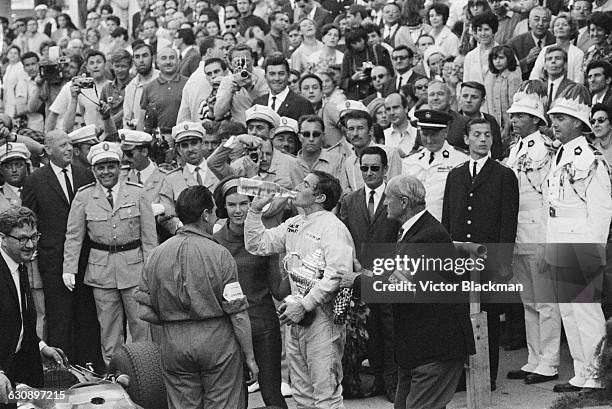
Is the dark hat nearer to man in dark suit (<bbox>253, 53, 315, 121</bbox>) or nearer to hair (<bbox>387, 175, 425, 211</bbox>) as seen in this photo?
man in dark suit (<bbox>253, 53, 315, 121</bbox>)

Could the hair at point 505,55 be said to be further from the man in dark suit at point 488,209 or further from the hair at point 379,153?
the hair at point 379,153

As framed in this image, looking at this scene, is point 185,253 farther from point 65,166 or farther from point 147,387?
point 65,166

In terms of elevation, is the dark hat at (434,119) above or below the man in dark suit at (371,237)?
above

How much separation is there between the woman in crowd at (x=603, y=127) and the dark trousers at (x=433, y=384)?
3.46m

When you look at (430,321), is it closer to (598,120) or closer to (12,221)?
(12,221)

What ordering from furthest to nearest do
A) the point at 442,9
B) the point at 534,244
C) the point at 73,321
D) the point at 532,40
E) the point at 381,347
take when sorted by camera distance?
1. the point at 442,9
2. the point at 532,40
3. the point at 73,321
4. the point at 534,244
5. the point at 381,347

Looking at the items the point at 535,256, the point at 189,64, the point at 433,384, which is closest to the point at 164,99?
the point at 189,64

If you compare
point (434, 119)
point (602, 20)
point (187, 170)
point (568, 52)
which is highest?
point (602, 20)

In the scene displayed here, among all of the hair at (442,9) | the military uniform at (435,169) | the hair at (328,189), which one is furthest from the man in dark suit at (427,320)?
the hair at (442,9)

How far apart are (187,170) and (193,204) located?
3.27 metres

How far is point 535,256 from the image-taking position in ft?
31.7

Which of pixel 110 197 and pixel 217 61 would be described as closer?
pixel 110 197

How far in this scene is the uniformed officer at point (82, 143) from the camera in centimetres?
1115

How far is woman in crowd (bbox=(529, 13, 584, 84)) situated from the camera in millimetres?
12945
